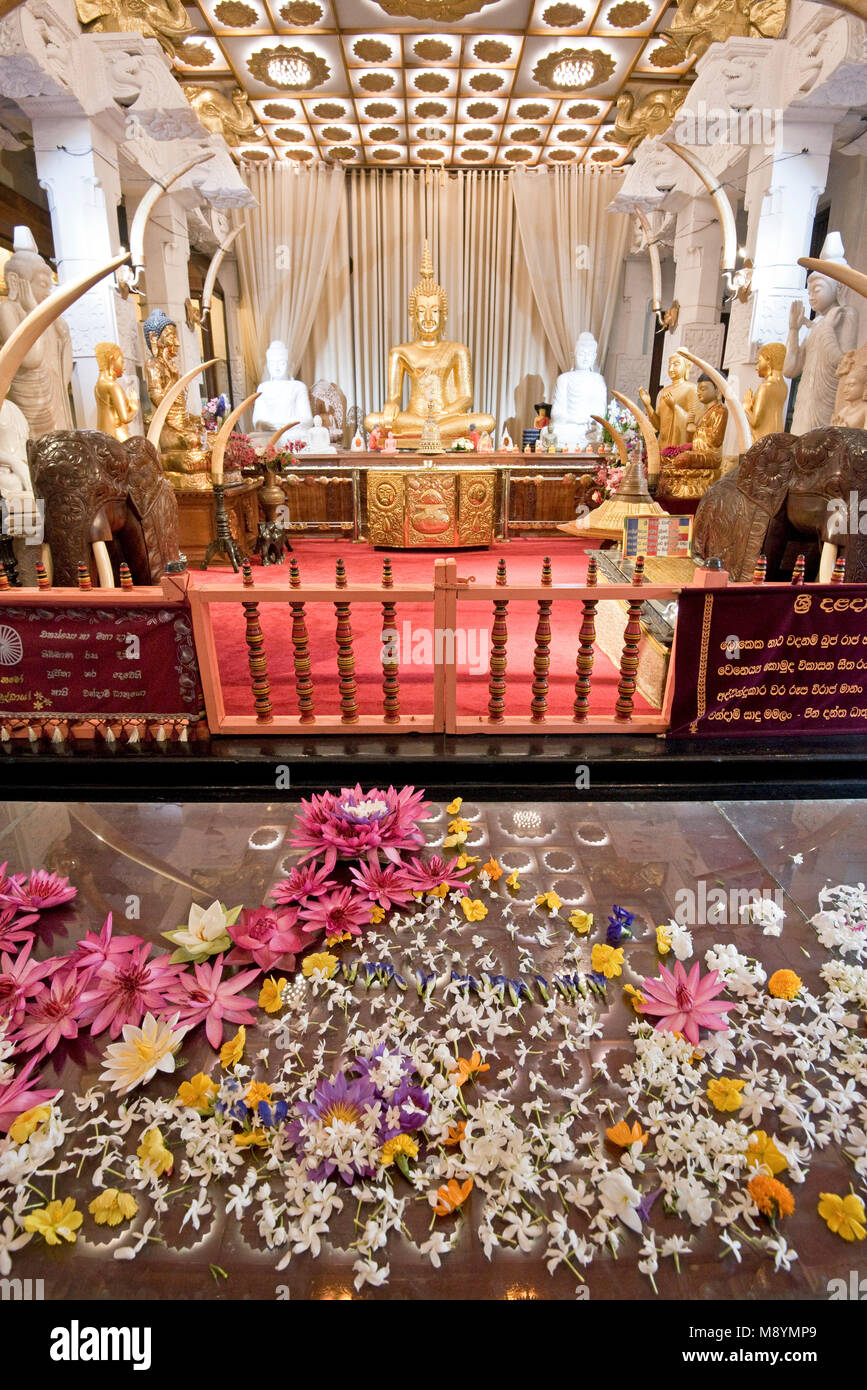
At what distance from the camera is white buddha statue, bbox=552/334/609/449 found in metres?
8.70

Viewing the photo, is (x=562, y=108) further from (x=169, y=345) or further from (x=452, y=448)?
(x=169, y=345)

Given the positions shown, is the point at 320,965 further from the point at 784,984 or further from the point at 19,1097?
the point at 784,984

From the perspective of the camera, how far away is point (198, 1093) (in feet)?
5.29

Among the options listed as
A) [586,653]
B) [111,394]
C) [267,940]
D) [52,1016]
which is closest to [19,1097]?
[52,1016]

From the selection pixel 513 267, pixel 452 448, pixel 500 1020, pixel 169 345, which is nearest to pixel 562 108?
pixel 513 267

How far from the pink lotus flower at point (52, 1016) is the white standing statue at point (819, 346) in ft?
16.9

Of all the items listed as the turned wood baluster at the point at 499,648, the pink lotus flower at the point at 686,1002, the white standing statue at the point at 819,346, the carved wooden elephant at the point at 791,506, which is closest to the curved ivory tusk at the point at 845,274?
the carved wooden elephant at the point at 791,506

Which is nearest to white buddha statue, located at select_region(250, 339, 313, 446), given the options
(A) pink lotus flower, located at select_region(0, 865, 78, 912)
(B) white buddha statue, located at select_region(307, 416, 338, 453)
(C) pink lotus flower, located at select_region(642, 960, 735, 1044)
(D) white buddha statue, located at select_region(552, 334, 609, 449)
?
(B) white buddha statue, located at select_region(307, 416, 338, 453)

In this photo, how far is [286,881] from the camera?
2.32 meters

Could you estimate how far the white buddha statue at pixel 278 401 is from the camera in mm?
8859

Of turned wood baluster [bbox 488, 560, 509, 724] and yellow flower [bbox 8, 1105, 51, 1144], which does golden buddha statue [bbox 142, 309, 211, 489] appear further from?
yellow flower [bbox 8, 1105, 51, 1144]

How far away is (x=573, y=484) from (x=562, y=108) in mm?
4343

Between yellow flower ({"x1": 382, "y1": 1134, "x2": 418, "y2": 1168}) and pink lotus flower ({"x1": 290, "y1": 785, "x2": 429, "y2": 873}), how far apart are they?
3.07 feet
